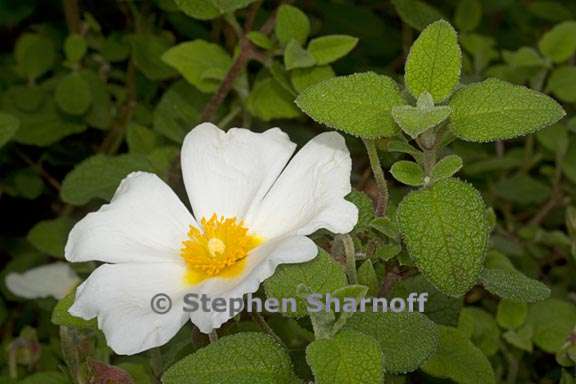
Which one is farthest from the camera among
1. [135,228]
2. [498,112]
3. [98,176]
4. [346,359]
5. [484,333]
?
[98,176]

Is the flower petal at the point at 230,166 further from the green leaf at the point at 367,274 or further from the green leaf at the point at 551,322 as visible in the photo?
the green leaf at the point at 551,322

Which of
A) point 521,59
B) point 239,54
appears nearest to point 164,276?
point 239,54

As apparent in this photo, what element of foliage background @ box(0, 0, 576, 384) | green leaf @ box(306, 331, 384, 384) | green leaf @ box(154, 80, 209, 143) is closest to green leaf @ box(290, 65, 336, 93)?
foliage background @ box(0, 0, 576, 384)

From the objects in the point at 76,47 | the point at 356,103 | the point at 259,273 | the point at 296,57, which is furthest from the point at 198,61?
the point at 259,273

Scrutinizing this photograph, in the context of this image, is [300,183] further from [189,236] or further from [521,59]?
[521,59]

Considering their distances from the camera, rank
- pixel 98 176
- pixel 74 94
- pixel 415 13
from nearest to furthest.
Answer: pixel 98 176 < pixel 415 13 < pixel 74 94

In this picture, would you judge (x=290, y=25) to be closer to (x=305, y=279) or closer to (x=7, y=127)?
(x=7, y=127)

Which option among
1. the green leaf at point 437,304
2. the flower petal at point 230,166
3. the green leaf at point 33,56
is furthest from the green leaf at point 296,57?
the green leaf at point 33,56
